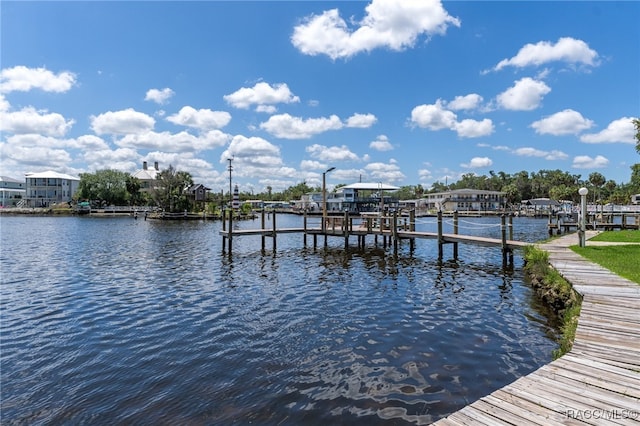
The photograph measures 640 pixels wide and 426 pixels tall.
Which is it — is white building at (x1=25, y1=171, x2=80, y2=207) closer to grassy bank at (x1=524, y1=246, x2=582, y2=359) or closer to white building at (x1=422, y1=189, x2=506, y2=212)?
white building at (x1=422, y1=189, x2=506, y2=212)

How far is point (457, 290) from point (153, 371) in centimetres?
1088

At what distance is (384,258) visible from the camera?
22.4m

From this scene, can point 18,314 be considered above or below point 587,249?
below

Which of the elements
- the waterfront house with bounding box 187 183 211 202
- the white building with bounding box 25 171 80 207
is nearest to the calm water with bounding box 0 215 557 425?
the waterfront house with bounding box 187 183 211 202

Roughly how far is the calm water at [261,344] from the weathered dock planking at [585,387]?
151 cm

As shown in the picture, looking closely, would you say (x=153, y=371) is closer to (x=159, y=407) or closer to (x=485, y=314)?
(x=159, y=407)

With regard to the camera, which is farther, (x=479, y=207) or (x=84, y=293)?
(x=479, y=207)

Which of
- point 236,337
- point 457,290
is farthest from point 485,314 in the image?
point 236,337

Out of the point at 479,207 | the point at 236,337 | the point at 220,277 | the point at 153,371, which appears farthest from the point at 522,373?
the point at 479,207

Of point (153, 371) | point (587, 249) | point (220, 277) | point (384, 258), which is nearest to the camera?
point (153, 371)

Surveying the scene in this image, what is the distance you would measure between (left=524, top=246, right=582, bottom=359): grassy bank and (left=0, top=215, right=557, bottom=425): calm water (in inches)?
22.3

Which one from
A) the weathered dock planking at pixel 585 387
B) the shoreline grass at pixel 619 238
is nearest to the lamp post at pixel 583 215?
the shoreline grass at pixel 619 238

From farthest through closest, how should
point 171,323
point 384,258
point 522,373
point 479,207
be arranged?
point 479,207 → point 384,258 → point 171,323 → point 522,373

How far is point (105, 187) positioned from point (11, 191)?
3587 centimetres
